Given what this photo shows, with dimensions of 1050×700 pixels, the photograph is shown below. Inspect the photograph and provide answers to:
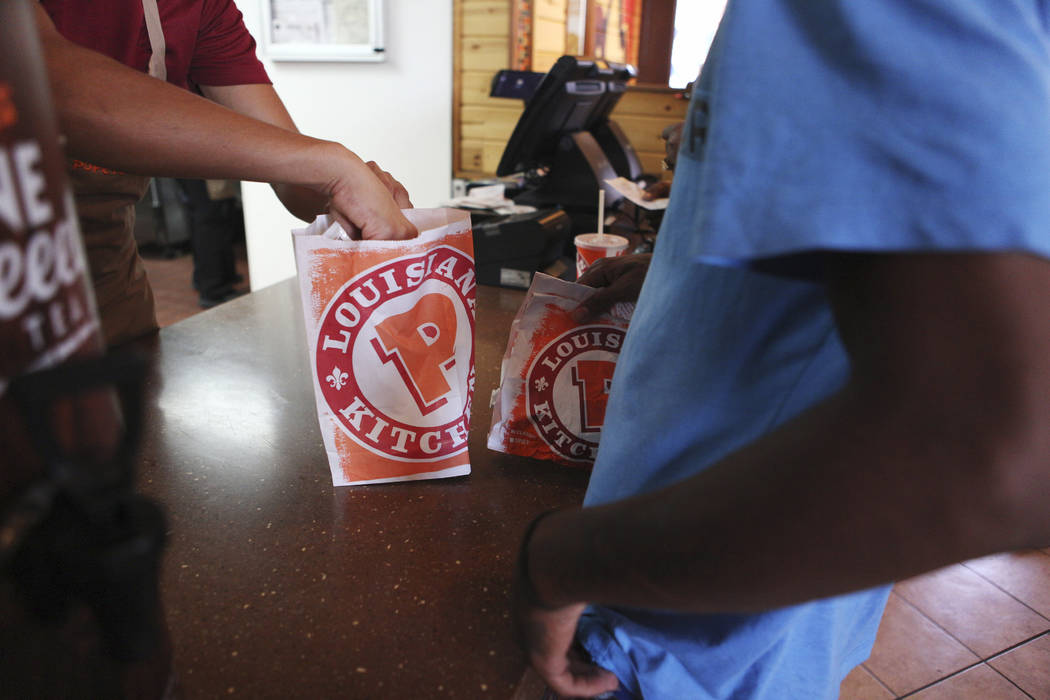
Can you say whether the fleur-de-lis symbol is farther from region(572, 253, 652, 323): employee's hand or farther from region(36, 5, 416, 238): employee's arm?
region(572, 253, 652, 323): employee's hand

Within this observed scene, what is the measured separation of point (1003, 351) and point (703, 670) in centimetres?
36

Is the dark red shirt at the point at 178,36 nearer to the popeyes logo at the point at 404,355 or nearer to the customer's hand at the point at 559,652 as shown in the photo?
the popeyes logo at the point at 404,355

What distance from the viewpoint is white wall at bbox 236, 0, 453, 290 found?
3100mm

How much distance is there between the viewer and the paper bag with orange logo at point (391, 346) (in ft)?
2.27

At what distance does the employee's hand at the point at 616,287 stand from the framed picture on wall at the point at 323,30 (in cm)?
271

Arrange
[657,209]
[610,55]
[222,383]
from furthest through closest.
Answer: [610,55], [657,209], [222,383]

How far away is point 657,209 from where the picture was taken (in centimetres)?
179

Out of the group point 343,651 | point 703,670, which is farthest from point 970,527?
point 343,651

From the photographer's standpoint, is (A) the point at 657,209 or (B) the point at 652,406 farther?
(A) the point at 657,209

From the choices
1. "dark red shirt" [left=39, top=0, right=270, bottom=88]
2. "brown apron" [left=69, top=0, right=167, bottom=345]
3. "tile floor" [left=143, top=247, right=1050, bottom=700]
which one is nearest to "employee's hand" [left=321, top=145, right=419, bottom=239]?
"dark red shirt" [left=39, top=0, right=270, bottom=88]

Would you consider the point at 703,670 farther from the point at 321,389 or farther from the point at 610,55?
the point at 610,55

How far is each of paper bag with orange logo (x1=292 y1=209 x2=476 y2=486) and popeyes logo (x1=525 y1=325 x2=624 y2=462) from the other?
0.29ft

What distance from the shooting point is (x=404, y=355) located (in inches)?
29.4

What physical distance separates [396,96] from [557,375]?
2.77 metres
